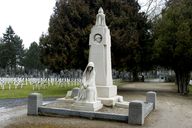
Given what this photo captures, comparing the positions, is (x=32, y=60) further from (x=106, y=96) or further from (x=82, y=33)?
(x=106, y=96)

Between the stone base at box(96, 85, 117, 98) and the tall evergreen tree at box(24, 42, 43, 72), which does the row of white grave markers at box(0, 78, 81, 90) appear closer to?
the stone base at box(96, 85, 117, 98)

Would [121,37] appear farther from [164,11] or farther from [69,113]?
[69,113]

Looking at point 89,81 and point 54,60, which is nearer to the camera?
point 89,81

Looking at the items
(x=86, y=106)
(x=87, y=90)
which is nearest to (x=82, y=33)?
(x=87, y=90)

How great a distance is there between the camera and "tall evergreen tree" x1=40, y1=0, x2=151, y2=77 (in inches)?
1065

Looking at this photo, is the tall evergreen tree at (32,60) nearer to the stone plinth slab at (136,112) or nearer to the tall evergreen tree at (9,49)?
the tall evergreen tree at (9,49)

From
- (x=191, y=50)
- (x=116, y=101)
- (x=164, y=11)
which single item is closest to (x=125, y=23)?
(x=164, y=11)

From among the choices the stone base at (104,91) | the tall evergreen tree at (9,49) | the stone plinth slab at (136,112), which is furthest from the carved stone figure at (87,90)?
the tall evergreen tree at (9,49)

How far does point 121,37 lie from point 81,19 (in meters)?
4.15

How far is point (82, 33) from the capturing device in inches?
1059

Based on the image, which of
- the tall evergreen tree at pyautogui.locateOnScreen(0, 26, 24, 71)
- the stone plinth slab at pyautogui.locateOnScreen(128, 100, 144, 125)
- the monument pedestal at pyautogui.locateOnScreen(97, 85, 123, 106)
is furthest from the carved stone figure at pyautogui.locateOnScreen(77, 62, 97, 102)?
the tall evergreen tree at pyautogui.locateOnScreen(0, 26, 24, 71)

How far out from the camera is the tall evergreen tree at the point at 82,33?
2705 cm

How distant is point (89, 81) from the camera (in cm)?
1327

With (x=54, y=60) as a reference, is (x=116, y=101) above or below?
below
